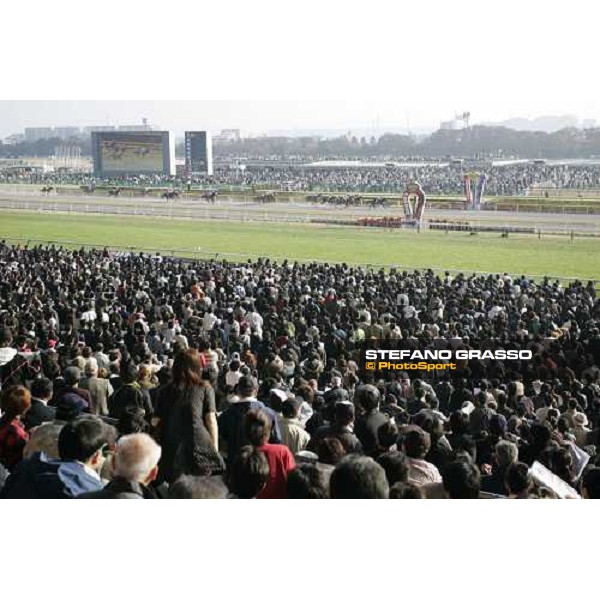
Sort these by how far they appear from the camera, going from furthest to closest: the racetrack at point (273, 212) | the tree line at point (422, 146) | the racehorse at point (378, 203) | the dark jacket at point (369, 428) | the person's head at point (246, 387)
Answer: the tree line at point (422, 146) < the racehorse at point (378, 203) < the racetrack at point (273, 212) < the person's head at point (246, 387) < the dark jacket at point (369, 428)

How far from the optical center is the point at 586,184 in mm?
59375

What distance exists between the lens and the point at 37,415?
22.0ft

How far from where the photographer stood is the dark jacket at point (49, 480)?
4668 mm

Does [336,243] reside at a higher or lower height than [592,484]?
lower

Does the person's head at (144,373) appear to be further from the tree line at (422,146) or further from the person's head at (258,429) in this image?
the tree line at (422,146)

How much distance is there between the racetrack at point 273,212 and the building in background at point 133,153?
71.4 ft

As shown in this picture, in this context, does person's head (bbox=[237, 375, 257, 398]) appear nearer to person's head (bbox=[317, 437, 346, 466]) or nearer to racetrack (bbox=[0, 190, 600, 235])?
person's head (bbox=[317, 437, 346, 466])

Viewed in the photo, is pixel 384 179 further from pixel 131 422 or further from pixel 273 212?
pixel 131 422

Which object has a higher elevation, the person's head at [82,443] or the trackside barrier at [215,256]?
the person's head at [82,443]

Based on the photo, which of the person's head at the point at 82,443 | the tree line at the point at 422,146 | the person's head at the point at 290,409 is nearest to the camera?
the person's head at the point at 82,443

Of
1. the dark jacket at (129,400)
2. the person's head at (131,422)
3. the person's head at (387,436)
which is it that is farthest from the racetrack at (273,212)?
the person's head at (131,422)

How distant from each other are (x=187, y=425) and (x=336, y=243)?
87.9ft

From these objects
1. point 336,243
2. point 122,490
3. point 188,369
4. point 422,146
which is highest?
point 422,146

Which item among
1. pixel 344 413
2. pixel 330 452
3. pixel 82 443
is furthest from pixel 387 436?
pixel 82 443
